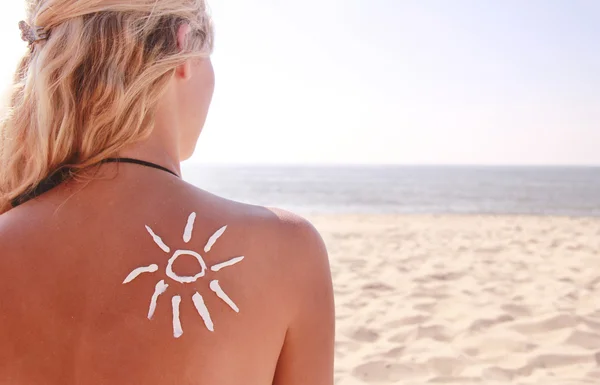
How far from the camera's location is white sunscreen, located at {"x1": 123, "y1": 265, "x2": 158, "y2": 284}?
99 cm

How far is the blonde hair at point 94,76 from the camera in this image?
1.02 metres

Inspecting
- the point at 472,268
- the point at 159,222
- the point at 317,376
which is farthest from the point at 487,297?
the point at 159,222

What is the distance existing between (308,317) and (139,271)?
353 mm

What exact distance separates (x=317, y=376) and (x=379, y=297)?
4.03 metres

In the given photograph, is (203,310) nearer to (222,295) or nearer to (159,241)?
(222,295)

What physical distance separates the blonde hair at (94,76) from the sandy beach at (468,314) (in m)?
2.67

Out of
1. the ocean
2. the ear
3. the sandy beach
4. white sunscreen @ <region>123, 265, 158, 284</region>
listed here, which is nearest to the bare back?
white sunscreen @ <region>123, 265, 158, 284</region>

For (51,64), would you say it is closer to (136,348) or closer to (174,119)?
(174,119)

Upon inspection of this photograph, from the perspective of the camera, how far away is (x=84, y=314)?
0.96 meters

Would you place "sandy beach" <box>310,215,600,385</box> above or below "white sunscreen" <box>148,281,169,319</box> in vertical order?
below

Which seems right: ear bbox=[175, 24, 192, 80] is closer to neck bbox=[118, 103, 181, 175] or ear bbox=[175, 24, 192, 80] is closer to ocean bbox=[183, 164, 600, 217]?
neck bbox=[118, 103, 181, 175]

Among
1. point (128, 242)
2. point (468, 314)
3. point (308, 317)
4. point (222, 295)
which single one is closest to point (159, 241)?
point (128, 242)

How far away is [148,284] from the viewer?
1.01 metres

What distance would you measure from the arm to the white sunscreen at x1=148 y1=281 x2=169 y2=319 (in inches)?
9.7
